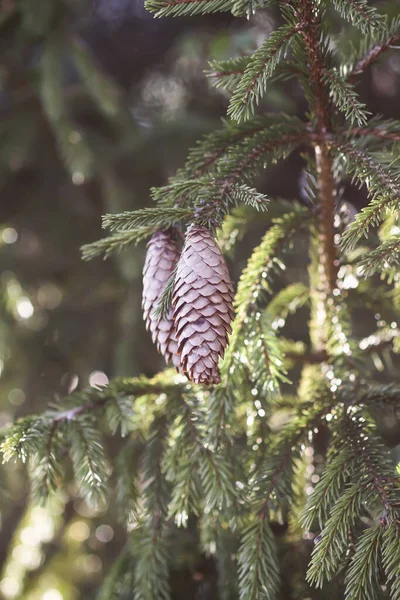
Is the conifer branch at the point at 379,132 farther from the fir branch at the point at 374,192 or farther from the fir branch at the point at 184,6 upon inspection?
the fir branch at the point at 184,6

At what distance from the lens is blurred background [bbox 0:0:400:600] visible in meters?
1.51

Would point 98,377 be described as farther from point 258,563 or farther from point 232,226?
point 258,563

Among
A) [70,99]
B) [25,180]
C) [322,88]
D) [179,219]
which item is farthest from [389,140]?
[25,180]

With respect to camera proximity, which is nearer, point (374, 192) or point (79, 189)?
point (374, 192)

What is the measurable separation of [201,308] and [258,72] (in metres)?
0.29

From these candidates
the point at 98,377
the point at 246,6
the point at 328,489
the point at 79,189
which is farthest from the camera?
the point at 79,189

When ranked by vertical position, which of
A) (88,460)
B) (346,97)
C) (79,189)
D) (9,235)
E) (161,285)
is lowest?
(88,460)

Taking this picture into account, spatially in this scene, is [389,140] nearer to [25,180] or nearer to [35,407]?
[35,407]

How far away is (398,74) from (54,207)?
1.20m

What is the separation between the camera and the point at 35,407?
1539mm

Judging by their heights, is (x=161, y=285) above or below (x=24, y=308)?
below

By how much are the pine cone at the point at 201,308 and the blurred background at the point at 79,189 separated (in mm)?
767

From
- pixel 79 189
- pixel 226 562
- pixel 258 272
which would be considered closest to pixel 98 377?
pixel 79 189

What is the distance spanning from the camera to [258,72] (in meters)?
0.66
